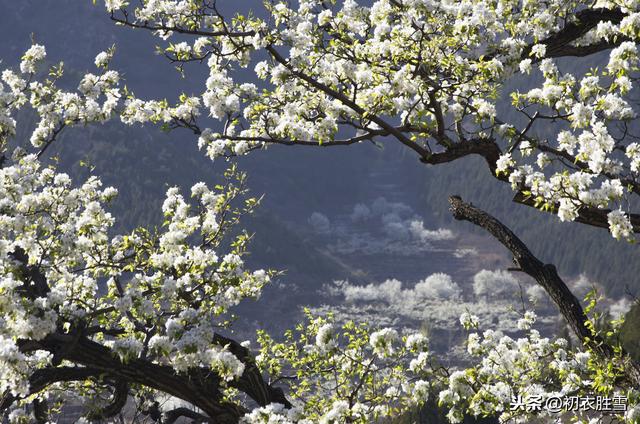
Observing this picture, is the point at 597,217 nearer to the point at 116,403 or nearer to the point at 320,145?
the point at 320,145

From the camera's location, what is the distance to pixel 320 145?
13.3 meters

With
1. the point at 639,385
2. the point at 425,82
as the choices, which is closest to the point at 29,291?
the point at 425,82

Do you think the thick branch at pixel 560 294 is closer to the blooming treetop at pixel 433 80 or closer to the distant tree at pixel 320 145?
the distant tree at pixel 320 145

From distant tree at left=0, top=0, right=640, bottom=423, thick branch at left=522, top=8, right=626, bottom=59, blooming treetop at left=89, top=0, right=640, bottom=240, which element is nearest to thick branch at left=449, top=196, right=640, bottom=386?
distant tree at left=0, top=0, right=640, bottom=423

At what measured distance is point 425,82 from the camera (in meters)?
13.1

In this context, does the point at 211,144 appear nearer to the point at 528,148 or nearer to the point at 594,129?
the point at 528,148

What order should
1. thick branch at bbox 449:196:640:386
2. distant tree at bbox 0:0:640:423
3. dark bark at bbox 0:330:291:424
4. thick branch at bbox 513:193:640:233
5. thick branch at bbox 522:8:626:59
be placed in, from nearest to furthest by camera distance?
thick branch at bbox 513:193:640:233
thick branch at bbox 449:196:640:386
distant tree at bbox 0:0:640:423
dark bark at bbox 0:330:291:424
thick branch at bbox 522:8:626:59

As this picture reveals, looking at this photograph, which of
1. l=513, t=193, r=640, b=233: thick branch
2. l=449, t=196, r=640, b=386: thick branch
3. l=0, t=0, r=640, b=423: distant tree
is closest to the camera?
l=513, t=193, r=640, b=233: thick branch

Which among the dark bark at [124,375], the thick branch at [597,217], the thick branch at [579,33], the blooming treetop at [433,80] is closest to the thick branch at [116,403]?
the dark bark at [124,375]

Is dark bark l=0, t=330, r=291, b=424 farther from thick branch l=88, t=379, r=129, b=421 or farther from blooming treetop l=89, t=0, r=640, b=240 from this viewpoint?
blooming treetop l=89, t=0, r=640, b=240

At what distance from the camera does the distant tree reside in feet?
38.2

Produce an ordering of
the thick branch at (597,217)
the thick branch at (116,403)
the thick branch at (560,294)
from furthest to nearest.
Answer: the thick branch at (116,403), the thick branch at (560,294), the thick branch at (597,217)

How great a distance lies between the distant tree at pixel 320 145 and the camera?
11633mm

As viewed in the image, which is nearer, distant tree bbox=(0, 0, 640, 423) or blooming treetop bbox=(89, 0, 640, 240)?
distant tree bbox=(0, 0, 640, 423)
